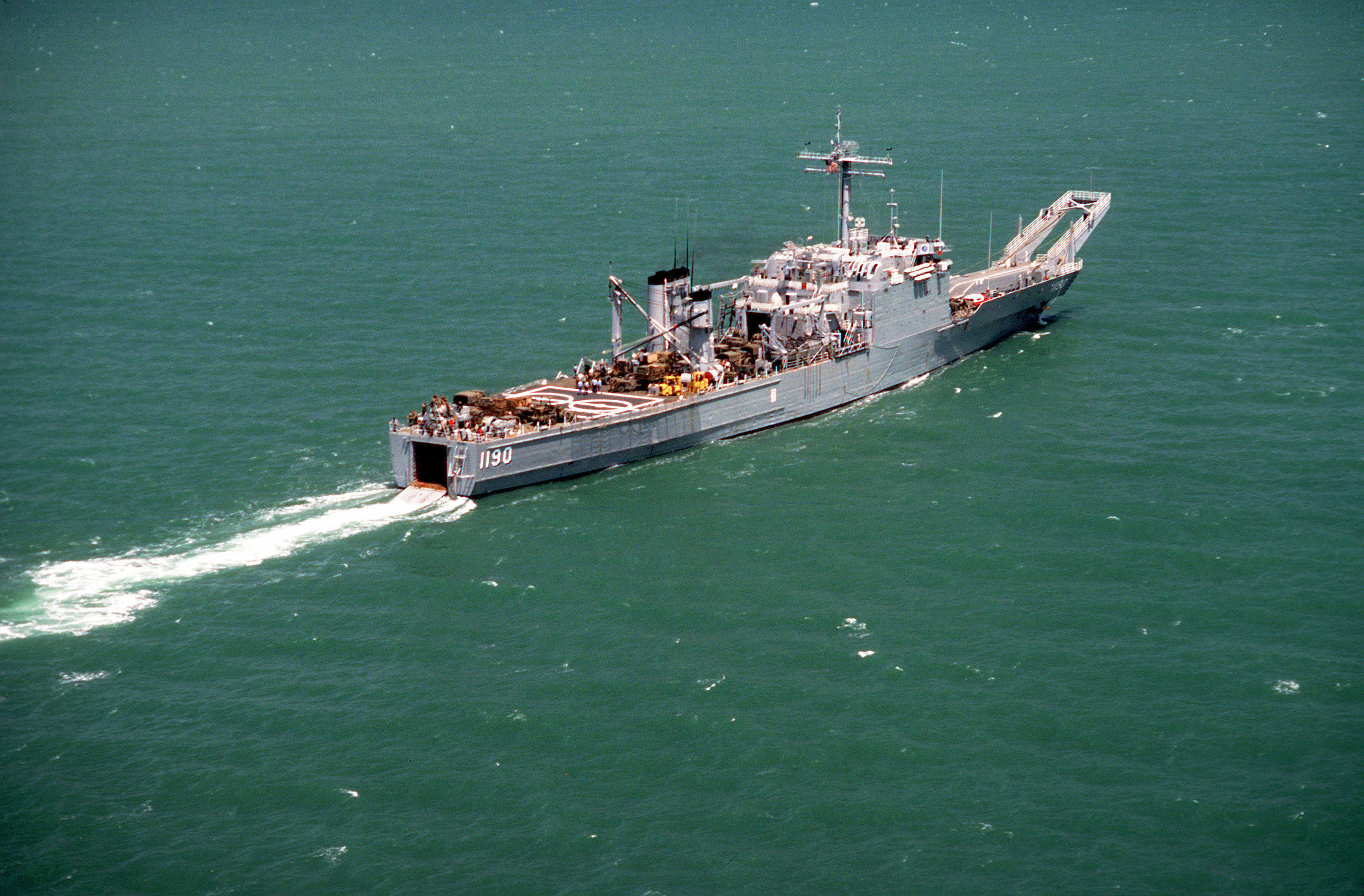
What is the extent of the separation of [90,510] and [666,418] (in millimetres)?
29001

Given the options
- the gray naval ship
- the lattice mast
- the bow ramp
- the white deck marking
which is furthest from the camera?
the bow ramp

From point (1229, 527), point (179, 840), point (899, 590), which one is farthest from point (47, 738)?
point (1229, 527)

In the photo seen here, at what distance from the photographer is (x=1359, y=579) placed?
6706 centimetres

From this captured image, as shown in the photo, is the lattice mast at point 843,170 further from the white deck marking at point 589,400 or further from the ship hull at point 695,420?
the white deck marking at point 589,400

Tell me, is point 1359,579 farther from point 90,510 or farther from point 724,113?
point 724,113

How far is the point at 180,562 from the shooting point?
229 feet

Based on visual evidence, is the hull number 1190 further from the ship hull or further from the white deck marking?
the white deck marking

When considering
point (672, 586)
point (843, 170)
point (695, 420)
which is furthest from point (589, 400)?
point (843, 170)

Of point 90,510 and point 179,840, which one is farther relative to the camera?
point 90,510

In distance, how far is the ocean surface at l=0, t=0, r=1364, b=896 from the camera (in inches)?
2051

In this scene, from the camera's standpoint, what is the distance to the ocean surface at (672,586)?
52.1 metres

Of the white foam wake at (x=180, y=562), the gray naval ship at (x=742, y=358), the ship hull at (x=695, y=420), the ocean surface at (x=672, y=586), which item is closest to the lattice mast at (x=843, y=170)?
the gray naval ship at (x=742, y=358)

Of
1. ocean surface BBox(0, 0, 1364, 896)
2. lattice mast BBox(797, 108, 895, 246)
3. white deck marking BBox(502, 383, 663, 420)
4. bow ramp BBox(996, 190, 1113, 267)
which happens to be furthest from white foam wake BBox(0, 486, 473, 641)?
bow ramp BBox(996, 190, 1113, 267)

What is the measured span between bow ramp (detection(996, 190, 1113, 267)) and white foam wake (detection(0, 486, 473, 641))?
49.9 meters
